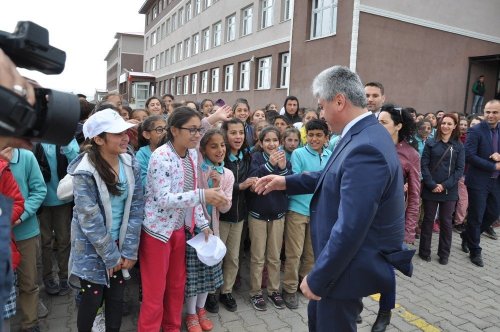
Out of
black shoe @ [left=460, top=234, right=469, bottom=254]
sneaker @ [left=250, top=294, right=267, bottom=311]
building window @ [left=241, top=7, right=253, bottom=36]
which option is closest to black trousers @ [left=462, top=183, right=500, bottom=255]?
black shoe @ [left=460, top=234, right=469, bottom=254]

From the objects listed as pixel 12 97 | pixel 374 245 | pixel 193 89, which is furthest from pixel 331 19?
pixel 193 89

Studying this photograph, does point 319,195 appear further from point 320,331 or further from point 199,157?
point 199,157

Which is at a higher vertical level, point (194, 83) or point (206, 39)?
point (206, 39)

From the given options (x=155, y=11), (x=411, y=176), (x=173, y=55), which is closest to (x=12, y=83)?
(x=411, y=176)

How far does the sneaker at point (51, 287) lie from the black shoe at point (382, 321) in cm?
319

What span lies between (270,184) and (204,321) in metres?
1.47

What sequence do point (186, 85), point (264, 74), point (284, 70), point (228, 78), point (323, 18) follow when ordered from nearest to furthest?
1. point (323, 18)
2. point (284, 70)
3. point (264, 74)
4. point (228, 78)
5. point (186, 85)

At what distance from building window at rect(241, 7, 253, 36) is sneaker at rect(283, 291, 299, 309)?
20584 mm

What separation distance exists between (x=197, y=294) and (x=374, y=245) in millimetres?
1942

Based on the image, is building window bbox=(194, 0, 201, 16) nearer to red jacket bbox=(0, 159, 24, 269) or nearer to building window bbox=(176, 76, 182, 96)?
building window bbox=(176, 76, 182, 96)

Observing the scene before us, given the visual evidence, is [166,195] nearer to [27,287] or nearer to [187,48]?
[27,287]

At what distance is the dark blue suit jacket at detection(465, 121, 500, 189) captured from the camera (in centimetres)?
548

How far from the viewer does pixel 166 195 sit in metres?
2.88

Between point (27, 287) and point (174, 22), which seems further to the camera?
point (174, 22)
